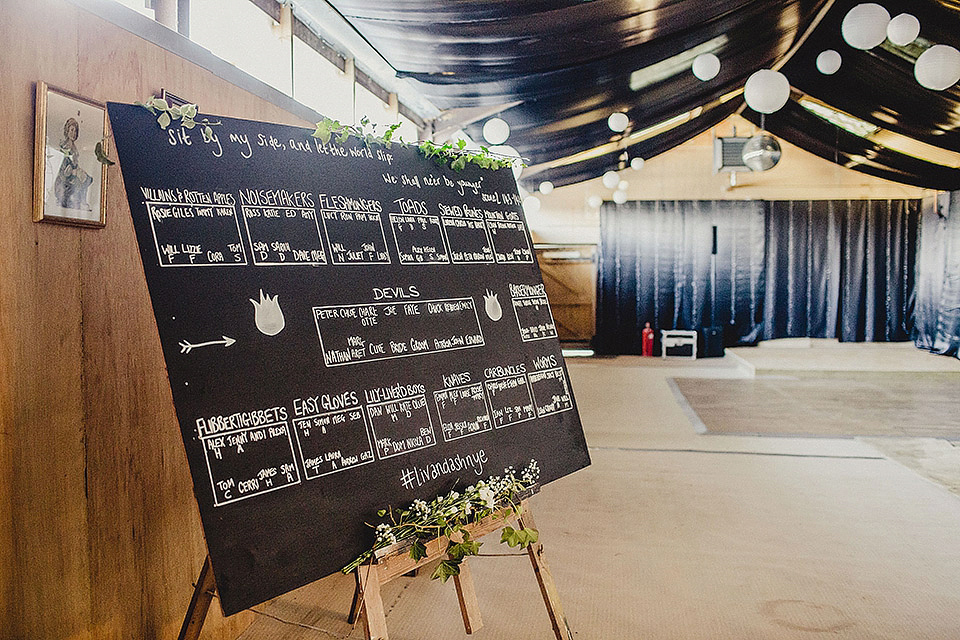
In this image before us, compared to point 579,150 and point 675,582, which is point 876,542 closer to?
point 675,582

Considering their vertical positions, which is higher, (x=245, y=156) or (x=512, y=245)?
(x=245, y=156)

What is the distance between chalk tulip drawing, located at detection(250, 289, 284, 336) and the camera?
4.83ft

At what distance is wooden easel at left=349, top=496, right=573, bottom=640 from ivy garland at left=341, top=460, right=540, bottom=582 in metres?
0.02

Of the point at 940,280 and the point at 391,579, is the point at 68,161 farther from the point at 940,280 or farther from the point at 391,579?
the point at 940,280

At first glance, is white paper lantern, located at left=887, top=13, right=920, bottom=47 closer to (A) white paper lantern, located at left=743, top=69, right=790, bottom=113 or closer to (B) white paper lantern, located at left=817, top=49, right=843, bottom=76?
(A) white paper lantern, located at left=743, top=69, right=790, bottom=113

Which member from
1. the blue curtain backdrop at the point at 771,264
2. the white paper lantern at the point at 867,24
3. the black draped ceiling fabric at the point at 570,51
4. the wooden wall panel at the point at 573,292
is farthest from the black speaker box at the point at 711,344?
the white paper lantern at the point at 867,24

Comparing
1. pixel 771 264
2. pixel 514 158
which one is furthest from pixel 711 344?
pixel 514 158

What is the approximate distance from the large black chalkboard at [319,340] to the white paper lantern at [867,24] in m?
2.89

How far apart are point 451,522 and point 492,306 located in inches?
25.6

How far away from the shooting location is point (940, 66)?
3.27 metres

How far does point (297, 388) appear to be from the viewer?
148cm

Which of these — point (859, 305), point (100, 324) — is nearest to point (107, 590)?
point (100, 324)

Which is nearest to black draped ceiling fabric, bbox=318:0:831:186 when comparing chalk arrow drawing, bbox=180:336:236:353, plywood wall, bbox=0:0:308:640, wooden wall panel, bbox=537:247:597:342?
plywood wall, bbox=0:0:308:640

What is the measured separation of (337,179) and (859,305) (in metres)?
11.0
